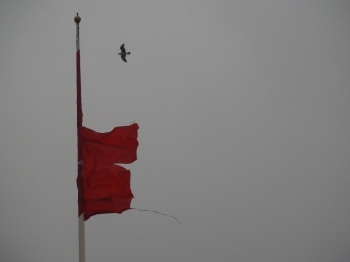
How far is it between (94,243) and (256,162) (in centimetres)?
71

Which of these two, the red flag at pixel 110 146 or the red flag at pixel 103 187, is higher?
the red flag at pixel 110 146

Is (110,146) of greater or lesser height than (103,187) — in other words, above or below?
above

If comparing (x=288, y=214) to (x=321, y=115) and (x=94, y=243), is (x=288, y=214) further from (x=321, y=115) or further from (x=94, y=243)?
(x=94, y=243)

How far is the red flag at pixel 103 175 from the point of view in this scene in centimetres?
112

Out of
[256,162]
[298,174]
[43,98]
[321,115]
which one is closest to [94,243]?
[43,98]

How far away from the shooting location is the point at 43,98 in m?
1.43

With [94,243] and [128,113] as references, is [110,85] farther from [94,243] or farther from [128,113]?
[94,243]

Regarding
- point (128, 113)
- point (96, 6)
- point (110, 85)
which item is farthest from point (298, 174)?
point (96, 6)

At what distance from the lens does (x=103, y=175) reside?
1.13 metres

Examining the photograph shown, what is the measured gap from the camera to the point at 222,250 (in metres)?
1.42

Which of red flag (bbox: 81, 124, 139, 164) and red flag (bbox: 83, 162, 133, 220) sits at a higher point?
red flag (bbox: 81, 124, 139, 164)

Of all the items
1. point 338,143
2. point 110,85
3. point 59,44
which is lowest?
point 338,143

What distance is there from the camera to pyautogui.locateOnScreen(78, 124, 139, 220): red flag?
1.12m

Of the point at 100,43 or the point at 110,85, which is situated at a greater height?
the point at 100,43
